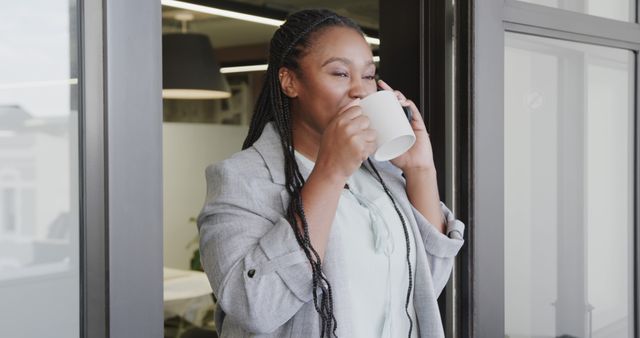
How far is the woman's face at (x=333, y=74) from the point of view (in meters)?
1.27

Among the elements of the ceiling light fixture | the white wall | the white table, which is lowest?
the white table

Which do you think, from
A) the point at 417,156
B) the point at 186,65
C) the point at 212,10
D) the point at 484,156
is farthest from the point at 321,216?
the point at 186,65

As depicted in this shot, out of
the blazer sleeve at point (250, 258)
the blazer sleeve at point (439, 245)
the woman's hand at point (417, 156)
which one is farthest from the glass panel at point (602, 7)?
the blazer sleeve at point (250, 258)

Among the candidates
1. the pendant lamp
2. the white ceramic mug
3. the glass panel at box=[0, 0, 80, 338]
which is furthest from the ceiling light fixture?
the glass panel at box=[0, 0, 80, 338]

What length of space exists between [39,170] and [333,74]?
1.59ft

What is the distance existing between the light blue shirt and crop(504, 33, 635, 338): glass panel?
57cm

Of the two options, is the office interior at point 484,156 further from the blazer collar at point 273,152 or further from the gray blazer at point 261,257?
the blazer collar at point 273,152

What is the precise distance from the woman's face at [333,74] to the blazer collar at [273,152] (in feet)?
0.24

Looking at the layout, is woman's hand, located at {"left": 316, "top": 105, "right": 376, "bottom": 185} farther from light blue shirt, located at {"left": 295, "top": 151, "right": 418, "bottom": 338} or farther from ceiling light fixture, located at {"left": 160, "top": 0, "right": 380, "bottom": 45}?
ceiling light fixture, located at {"left": 160, "top": 0, "right": 380, "bottom": 45}

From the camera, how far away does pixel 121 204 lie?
1.07 metres

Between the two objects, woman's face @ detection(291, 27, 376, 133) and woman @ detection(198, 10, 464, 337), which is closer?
woman @ detection(198, 10, 464, 337)

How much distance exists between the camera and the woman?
1156mm

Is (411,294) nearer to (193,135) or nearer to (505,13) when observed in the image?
(505,13)

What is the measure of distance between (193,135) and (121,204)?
6.23 meters
